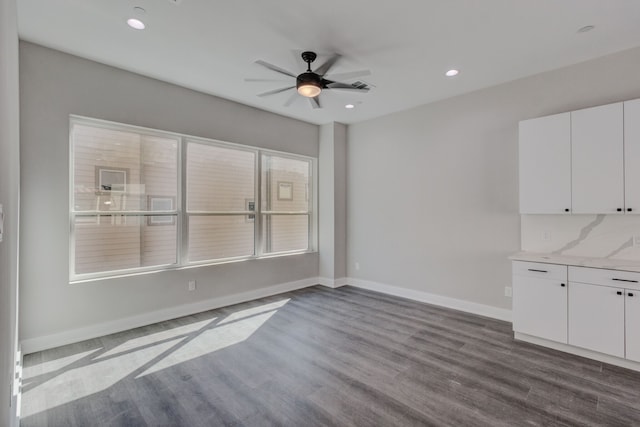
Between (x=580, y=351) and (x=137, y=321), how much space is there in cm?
486

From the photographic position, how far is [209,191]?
4.46 metres

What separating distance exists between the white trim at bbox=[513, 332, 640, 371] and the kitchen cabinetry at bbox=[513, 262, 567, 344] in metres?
0.08

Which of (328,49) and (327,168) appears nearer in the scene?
(328,49)

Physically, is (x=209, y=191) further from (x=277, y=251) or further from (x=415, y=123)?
(x=415, y=123)

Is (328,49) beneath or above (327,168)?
above

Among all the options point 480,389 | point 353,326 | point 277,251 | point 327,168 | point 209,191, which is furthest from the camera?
point 327,168

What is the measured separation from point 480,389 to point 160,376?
8.84 feet

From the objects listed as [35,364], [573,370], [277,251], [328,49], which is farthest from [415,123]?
[35,364]

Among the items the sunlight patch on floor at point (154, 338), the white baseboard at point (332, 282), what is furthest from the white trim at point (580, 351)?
the sunlight patch on floor at point (154, 338)

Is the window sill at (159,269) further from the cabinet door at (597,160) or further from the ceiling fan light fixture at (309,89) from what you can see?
the cabinet door at (597,160)

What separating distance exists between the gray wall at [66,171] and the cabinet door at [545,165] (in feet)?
13.4

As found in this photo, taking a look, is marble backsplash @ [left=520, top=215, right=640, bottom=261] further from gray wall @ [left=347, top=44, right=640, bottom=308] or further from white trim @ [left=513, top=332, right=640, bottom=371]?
white trim @ [left=513, top=332, right=640, bottom=371]

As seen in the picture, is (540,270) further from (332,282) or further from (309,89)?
(332,282)

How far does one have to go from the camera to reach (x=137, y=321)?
12.2 feet
